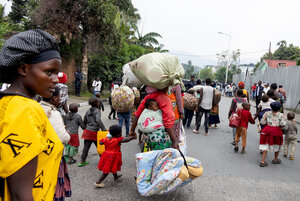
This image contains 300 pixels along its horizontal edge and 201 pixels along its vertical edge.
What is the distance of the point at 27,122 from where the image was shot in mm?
1000

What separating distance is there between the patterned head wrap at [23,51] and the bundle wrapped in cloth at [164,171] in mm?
1960

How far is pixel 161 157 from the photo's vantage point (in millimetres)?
2816

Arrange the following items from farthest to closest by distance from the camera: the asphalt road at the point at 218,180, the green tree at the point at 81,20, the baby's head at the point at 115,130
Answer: the green tree at the point at 81,20 → the baby's head at the point at 115,130 → the asphalt road at the point at 218,180

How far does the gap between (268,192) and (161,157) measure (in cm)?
199

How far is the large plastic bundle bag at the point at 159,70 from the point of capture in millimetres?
2850

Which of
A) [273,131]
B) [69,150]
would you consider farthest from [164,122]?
[273,131]

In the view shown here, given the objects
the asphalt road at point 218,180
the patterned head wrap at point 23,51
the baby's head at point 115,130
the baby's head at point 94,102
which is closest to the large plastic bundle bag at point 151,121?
the baby's head at point 115,130

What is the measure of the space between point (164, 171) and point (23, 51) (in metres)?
2.10

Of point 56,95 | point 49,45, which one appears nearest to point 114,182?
point 56,95

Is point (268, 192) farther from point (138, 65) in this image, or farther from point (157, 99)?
point (138, 65)

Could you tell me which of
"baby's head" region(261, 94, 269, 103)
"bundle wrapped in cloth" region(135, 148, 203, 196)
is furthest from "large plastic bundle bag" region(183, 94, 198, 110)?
"bundle wrapped in cloth" region(135, 148, 203, 196)

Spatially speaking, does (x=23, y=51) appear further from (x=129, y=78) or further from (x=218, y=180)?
(x=129, y=78)

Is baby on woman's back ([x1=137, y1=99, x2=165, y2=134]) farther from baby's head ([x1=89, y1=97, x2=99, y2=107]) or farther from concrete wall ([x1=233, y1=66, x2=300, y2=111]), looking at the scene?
concrete wall ([x1=233, y1=66, x2=300, y2=111])

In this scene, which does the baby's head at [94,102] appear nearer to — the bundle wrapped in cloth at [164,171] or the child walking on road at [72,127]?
the child walking on road at [72,127]
